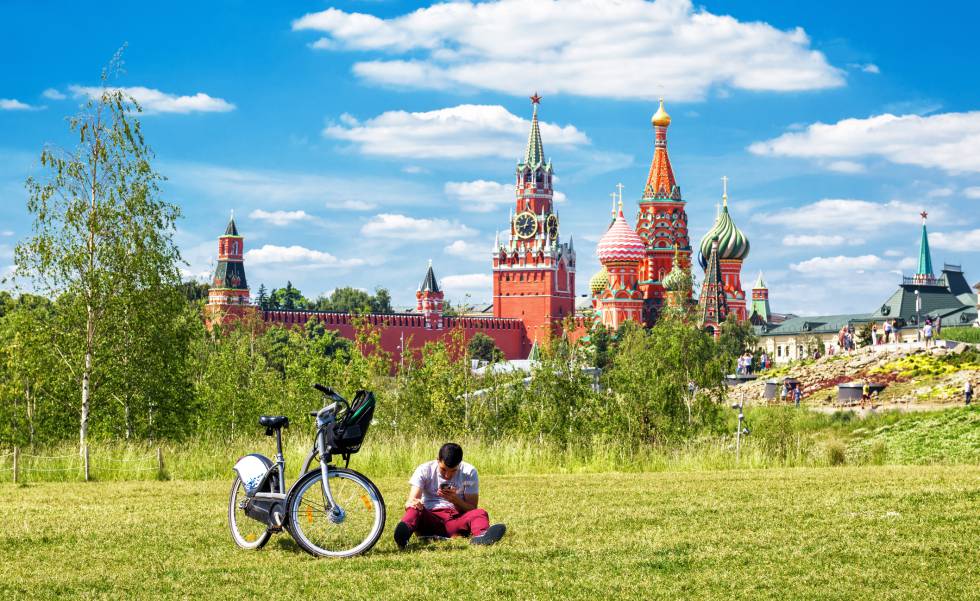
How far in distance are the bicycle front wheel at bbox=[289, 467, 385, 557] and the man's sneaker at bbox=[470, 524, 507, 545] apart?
703 mm

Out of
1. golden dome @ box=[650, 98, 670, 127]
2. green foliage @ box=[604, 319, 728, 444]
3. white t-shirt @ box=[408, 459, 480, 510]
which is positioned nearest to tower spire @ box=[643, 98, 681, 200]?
golden dome @ box=[650, 98, 670, 127]

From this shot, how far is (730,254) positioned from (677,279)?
8.67m

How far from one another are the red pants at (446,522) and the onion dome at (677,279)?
8445 cm

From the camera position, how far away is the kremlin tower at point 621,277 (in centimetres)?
10425

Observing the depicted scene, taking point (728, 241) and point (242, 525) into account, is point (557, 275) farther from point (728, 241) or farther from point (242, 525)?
point (242, 525)

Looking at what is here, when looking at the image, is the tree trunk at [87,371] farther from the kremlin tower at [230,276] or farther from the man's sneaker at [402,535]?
the kremlin tower at [230,276]

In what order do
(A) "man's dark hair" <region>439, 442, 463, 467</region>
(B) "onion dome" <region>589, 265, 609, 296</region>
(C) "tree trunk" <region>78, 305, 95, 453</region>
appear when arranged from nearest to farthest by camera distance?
1. (A) "man's dark hair" <region>439, 442, 463, 467</region>
2. (C) "tree trunk" <region>78, 305, 95, 453</region>
3. (B) "onion dome" <region>589, 265, 609, 296</region>

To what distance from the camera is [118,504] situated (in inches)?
446

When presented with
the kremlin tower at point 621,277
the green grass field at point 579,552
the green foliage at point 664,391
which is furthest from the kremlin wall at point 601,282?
the green grass field at point 579,552

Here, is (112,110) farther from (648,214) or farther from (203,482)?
(648,214)

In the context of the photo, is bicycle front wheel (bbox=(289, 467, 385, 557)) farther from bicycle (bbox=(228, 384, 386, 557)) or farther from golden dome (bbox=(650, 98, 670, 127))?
golden dome (bbox=(650, 98, 670, 127))

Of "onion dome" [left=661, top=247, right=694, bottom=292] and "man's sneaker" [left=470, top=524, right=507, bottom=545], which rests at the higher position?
"onion dome" [left=661, top=247, right=694, bottom=292]

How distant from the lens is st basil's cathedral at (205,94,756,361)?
330 ft

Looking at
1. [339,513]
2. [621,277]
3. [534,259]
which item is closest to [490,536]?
[339,513]
